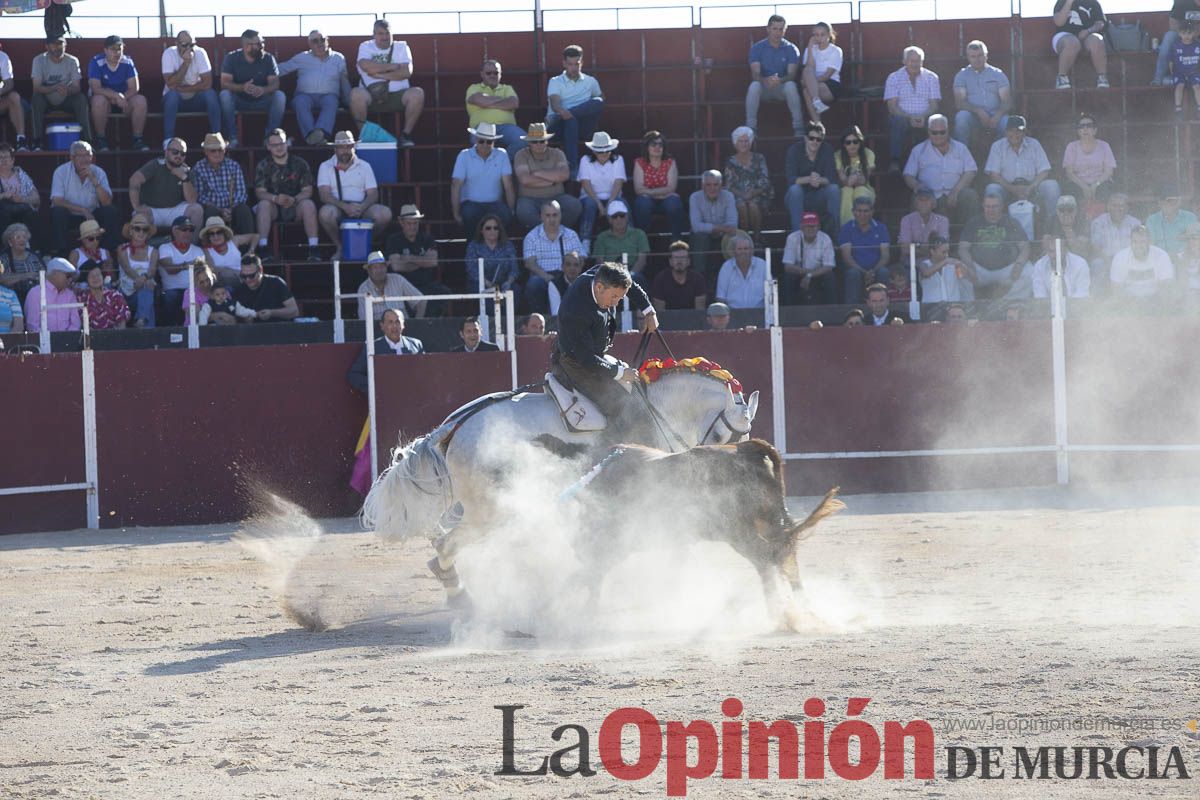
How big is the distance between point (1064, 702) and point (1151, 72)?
14630 millimetres

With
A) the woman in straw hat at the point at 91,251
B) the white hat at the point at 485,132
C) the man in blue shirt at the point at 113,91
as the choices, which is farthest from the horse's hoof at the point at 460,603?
the man in blue shirt at the point at 113,91

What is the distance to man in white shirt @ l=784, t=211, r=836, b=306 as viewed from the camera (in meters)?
15.4

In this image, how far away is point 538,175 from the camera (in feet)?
52.6

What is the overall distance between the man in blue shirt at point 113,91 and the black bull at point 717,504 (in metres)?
10.9

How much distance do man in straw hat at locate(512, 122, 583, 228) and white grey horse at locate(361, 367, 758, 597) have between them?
7763mm

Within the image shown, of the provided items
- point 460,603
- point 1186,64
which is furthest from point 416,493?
point 1186,64

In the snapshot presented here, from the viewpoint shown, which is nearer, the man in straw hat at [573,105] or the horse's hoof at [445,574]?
the horse's hoof at [445,574]

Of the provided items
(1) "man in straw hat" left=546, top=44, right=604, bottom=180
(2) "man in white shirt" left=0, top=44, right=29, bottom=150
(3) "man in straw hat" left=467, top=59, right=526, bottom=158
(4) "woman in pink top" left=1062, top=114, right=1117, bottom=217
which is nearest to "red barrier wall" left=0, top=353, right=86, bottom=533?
(2) "man in white shirt" left=0, top=44, right=29, bottom=150

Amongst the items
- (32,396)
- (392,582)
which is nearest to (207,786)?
(392,582)

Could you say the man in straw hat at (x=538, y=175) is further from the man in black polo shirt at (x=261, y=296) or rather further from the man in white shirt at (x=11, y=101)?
the man in white shirt at (x=11, y=101)

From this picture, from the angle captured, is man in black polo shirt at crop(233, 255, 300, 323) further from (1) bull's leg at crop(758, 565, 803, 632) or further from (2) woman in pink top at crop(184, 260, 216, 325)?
(1) bull's leg at crop(758, 565, 803, 632)

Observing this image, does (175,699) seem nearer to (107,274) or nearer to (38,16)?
(107,274)

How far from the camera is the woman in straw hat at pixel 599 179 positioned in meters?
16.1

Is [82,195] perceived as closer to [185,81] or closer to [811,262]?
[185,81]
